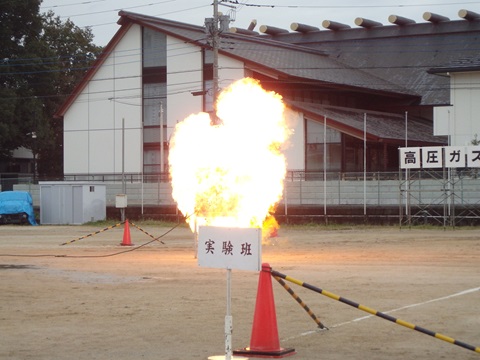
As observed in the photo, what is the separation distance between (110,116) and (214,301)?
4253 centimetres

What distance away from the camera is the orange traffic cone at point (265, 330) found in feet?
38.3

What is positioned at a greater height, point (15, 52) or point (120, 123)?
point (15, 52)

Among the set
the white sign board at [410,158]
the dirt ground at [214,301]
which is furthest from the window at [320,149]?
the dirt ground at [214,301]

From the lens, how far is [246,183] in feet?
55.5

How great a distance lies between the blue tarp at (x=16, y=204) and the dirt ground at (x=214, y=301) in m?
18.0

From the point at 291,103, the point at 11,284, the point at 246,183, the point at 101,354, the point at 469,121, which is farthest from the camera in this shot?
the point at 291,103

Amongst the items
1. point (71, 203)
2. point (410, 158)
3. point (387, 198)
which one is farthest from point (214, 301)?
point (71, 203)

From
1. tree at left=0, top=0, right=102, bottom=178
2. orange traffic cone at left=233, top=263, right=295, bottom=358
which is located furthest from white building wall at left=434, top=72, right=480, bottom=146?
orange traffic cone at left=233, top=263, right=295, bottom=358

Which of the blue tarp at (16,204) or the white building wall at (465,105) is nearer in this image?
the white building wall at (465,105)

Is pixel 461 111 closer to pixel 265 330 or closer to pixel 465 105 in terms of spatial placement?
pixel 465 105

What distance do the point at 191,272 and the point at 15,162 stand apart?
55.6 m

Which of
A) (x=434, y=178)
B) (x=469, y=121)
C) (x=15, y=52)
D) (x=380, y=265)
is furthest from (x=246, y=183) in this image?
(x=15, y=52)

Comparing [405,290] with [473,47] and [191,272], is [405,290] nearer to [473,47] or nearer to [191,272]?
[191,272]

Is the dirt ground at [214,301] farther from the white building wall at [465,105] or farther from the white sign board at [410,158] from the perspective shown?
the white building wall at [465,105]
